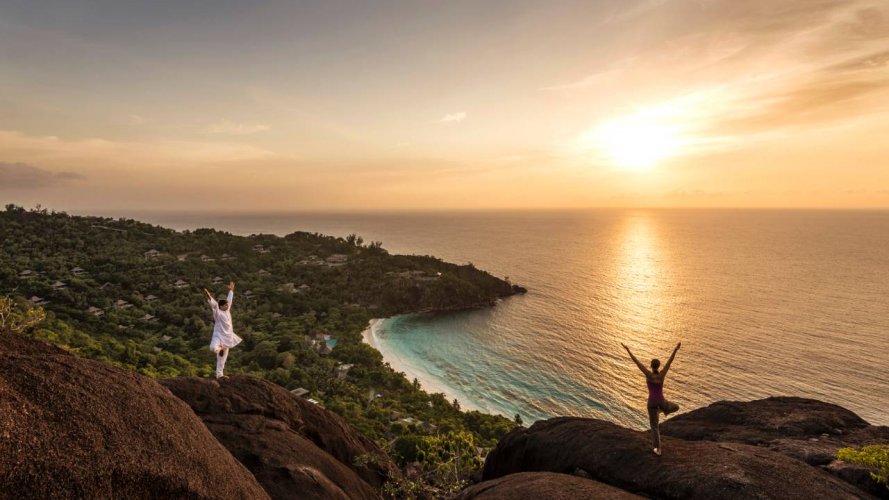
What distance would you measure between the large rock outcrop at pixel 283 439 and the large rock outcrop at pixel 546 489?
227 inches

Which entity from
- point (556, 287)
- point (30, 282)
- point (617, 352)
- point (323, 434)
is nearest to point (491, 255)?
point (556, 287)

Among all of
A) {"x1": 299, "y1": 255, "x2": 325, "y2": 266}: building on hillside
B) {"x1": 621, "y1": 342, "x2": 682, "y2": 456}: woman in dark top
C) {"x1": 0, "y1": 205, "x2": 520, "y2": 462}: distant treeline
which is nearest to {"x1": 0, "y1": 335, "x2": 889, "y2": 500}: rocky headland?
{"x1": 621, "y1": 342, "x2": 682, "y2": 456}: woman in dark top

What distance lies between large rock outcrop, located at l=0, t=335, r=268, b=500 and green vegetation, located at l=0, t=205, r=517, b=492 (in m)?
14.8

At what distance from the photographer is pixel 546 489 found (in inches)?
383

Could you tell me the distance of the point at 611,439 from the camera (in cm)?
1240

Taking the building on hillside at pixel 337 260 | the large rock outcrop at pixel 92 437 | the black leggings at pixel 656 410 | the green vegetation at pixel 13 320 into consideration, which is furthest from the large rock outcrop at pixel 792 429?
the building on hillside at pixel 337 260

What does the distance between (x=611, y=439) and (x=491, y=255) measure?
15272 centimetres

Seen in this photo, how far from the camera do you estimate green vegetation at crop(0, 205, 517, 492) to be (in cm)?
4044

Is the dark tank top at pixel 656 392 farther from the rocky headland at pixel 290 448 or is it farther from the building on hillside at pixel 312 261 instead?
the building on hillside at pixel 312 261

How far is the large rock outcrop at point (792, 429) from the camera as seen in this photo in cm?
1143

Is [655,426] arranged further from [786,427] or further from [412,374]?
[412,374]

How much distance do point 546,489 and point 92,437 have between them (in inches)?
371

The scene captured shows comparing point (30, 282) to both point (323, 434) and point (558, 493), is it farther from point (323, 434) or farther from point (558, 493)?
point (558, 493)

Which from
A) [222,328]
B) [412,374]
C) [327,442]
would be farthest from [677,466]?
[412,374]
